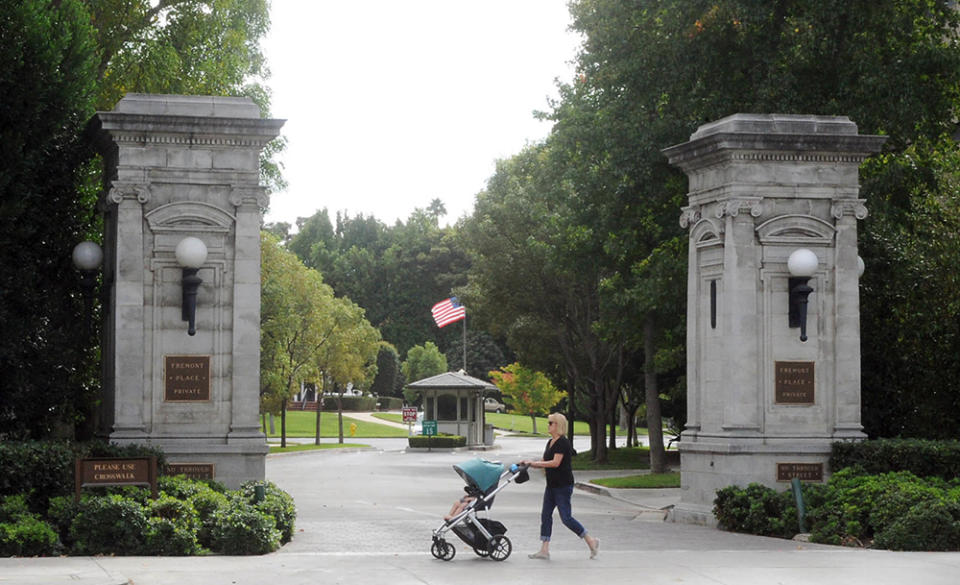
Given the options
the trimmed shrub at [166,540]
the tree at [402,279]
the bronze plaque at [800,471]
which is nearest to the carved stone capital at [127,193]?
the trimmed shrub at [166,540]

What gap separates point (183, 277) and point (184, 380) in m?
1.44

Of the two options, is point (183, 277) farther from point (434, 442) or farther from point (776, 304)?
point (434, 442)

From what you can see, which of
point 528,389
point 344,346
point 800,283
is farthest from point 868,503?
point 528,389

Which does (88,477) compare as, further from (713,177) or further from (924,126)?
(924,126)

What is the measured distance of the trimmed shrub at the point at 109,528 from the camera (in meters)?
13.8

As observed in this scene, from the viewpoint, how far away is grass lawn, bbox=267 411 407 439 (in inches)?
3031

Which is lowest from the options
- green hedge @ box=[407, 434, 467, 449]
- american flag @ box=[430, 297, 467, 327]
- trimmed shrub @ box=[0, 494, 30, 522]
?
green hedge @ box=[407, 434, 467, 449]

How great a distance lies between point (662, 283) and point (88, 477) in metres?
15.4

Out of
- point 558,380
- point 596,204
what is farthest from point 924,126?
point 558,380

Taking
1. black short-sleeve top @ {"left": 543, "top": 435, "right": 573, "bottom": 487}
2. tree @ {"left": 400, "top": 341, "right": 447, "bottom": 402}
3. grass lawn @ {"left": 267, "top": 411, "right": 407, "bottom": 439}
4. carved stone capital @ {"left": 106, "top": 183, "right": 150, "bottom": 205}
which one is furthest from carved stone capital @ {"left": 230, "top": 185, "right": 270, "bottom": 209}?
tree @ {"left": 400, "top": 341, "right": 447, "bottom": 402}

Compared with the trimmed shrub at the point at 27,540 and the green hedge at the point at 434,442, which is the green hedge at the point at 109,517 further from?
the green hedge at the point at 434,442

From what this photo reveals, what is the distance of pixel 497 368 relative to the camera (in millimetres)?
106250

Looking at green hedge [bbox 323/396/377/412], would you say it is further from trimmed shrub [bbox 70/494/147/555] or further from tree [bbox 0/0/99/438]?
trimmed shrub [bbox 70/494/147/555]

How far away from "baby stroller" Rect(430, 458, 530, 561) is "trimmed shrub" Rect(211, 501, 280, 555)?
6.41 feet
